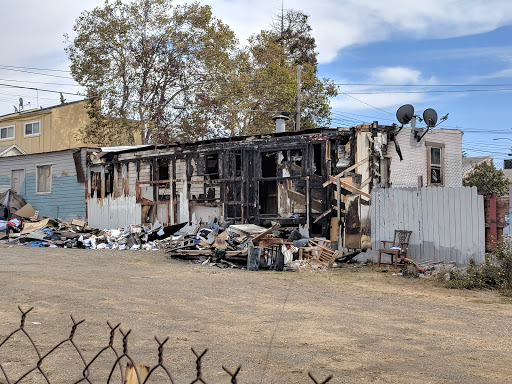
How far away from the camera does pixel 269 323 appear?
25.2 feet

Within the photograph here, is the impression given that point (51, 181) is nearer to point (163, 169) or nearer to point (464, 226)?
point (163, 169)

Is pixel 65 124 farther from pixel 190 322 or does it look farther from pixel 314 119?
pixel 190 322

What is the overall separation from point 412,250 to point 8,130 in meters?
34.8

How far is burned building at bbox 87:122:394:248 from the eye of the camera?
1678 centimetres

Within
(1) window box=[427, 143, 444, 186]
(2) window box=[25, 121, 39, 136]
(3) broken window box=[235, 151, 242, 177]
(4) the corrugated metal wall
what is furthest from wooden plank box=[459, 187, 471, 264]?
(2) window box=[25, 121, 39, 136]

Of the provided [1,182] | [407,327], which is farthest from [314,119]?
[407,327]

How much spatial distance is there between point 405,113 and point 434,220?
4718mm

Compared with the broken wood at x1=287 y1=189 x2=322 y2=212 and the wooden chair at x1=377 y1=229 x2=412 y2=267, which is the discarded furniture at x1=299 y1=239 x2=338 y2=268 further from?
the broken wood at x1=287 y1=189 x2=322 y2=212

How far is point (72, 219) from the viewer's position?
25.0 metres

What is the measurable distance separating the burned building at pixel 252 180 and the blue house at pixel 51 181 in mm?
727

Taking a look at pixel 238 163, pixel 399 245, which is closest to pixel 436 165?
pixel 399 245

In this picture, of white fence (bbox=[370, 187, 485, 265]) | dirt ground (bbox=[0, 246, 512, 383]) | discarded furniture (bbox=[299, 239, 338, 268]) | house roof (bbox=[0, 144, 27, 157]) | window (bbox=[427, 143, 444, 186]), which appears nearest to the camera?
dirt ground (bbox=[0, 246, 512, 383])

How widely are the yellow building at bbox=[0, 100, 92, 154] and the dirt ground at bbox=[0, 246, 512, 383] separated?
82.4ft

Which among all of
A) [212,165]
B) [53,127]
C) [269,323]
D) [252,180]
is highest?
[53,127]
